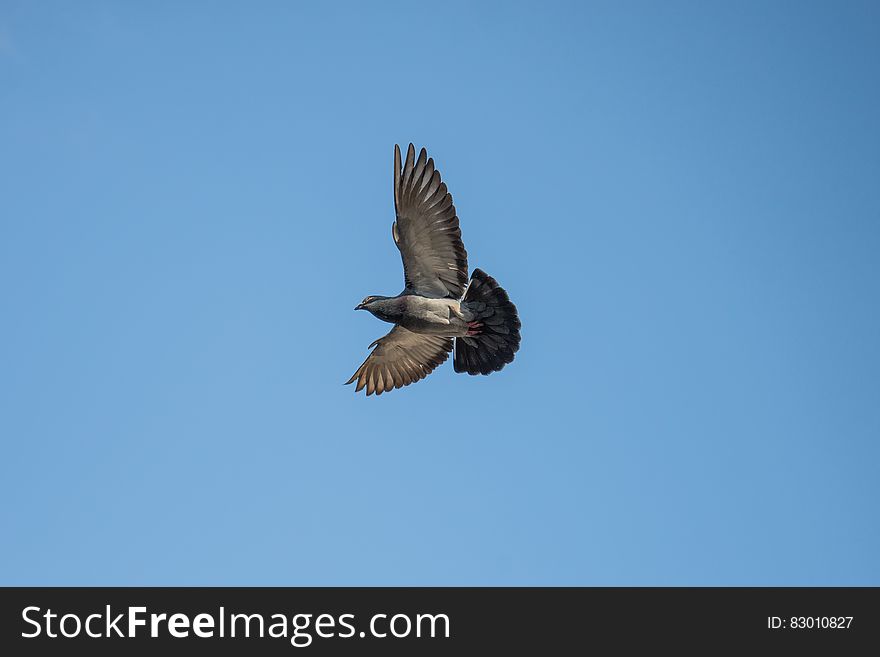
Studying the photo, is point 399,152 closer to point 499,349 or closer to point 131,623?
point 499,349

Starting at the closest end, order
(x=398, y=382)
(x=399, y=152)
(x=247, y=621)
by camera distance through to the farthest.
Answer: (x=247, y=621), (x=399, y=152), (x=398, y=382)

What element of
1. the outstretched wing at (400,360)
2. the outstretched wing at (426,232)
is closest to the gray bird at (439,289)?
the outstretched wing at (426,232)

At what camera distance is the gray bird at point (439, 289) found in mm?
17469

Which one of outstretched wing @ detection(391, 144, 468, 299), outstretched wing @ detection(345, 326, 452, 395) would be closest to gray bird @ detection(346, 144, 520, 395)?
outstretched wing @ detection(391, 144, 468, 299)

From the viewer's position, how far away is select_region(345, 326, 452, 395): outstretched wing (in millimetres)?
19953

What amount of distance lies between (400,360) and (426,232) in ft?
11.3

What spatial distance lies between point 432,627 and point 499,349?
16.2 ft

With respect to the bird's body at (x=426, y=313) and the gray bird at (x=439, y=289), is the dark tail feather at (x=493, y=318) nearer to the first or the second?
the gray bird at (x=439, y=289)

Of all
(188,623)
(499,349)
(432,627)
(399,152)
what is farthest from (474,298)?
(188,623)

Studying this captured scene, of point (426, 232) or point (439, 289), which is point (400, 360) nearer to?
point (439, 289)

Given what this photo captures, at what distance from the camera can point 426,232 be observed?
58.4ft

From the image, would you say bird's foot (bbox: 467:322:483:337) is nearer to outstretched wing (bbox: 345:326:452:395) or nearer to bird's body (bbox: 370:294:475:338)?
bird's body (bbox: 370:294:475:338)

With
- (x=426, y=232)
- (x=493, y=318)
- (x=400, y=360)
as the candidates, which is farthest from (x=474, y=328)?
(x=400, y=360)

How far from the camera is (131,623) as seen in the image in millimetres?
16312
